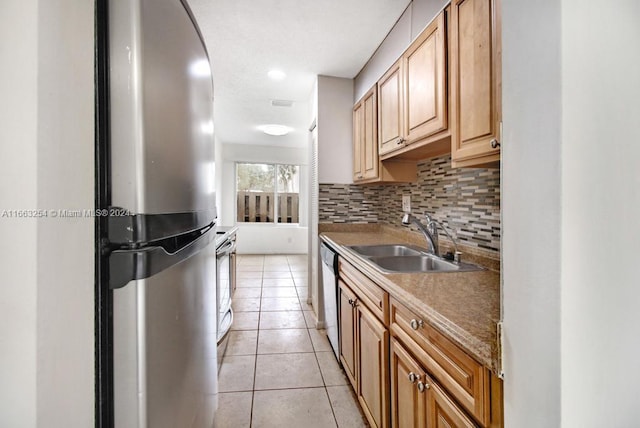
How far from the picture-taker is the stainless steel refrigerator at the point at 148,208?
1.92ft

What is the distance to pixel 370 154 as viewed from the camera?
2385 millimetres

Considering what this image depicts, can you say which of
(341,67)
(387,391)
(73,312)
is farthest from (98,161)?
(341,67)

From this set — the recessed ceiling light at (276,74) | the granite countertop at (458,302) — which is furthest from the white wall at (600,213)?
the recessed ceiling light at (276,74)

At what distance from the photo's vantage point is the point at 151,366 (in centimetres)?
62

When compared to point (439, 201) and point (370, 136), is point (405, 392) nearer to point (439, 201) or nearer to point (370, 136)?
point (439, 201)

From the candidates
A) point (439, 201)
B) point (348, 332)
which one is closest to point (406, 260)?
point (439, 201)

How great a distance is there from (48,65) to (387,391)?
1476mm

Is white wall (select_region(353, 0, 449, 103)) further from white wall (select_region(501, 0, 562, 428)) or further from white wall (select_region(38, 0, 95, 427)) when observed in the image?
white wall (select_region(38, 0, 95, 427))

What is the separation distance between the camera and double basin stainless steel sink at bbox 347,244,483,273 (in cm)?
154

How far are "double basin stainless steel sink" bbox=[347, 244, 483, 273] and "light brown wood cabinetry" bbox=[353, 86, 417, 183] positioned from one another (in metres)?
0.56

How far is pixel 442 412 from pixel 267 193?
20.2 ft

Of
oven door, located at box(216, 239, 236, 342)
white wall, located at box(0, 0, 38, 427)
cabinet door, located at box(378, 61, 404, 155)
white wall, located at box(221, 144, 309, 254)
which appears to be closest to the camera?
white wall, located at box(0, 0, 38, 427)

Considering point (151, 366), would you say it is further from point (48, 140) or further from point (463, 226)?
point (463, 226)

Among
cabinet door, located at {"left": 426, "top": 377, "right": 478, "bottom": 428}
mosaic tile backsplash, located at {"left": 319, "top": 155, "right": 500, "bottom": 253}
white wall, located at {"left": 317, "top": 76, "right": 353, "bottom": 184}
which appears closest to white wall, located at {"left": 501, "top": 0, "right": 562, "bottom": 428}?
cabinet door, located at {"left": 426, "top": 377, "right": 478, "bottom": 428}
